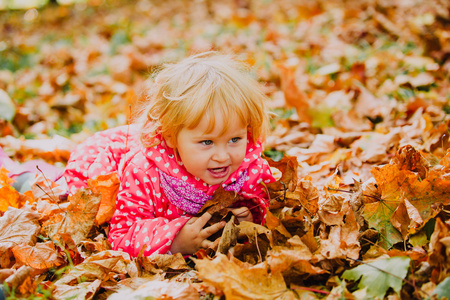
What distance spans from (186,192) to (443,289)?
1074 millimetres

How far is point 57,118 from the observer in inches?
125

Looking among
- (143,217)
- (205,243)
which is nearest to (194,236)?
(205,243)

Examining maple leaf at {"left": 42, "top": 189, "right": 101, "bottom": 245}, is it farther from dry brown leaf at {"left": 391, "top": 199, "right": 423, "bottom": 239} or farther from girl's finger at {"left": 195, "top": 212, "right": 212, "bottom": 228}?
dry brown leaf at {"left": 391, "top": 199, "right": 423, "bottom": 239}

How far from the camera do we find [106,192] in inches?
72.8

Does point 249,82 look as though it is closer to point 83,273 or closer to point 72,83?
point 83,273

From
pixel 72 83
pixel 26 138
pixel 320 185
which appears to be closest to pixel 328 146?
pixel 320 185

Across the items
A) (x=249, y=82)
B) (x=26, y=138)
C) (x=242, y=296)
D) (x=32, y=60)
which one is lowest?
(x=242, y=296)

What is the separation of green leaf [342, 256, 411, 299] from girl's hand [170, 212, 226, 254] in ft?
1.94

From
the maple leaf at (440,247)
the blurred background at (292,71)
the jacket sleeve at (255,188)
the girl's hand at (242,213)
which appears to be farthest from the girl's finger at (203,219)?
the maple leaf at (440,247)

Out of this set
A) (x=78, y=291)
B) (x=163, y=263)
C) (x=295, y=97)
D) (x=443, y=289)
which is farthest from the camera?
(x=295, y=97)

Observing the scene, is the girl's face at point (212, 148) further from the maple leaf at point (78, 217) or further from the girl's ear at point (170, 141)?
the maple leaf at point (78, 217)

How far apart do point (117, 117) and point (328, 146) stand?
5.47 feet

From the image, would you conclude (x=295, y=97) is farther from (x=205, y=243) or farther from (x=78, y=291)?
(x=78, y=291)

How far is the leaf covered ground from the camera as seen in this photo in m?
1.27
